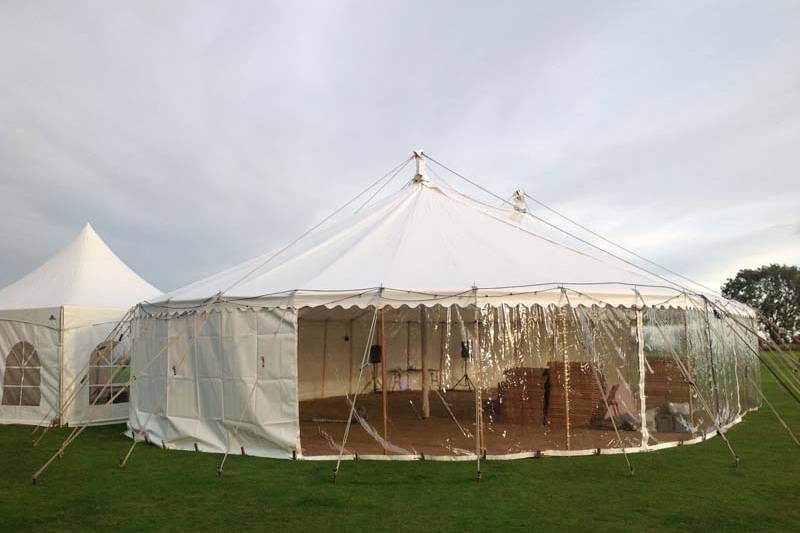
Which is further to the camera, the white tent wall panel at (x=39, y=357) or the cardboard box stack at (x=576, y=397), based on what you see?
the white tent wall panel at (x=39, y=357)

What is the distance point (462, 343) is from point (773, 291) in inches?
1775

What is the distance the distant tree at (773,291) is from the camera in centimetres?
4300

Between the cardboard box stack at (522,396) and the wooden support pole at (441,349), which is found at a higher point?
the wooden support pole at (441,349)

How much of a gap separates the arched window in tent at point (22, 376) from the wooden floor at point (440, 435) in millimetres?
4623

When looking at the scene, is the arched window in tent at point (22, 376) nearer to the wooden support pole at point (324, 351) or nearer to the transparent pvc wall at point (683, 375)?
the wooden support pole at point (324, 351)

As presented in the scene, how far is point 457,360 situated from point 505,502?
1028cm

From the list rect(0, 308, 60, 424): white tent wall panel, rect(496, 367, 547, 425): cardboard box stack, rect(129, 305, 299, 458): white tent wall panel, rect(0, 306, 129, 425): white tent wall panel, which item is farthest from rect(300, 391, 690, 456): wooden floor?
rect(0, 308, 60, 424): white tent wall panel

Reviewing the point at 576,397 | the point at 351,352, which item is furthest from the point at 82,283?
the point at 576,397

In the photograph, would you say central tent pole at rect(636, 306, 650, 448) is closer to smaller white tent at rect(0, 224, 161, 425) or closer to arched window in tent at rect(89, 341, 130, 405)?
smaller white tent at rect(0, 224, 161, 425)

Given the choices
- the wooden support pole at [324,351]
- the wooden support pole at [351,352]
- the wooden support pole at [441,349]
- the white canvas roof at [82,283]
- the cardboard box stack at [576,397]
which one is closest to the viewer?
the cardboard box stack at [576,397]

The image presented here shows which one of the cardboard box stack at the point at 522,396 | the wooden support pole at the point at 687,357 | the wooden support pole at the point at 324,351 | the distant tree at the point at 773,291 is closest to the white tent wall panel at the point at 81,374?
the wooden support pole at the point at 324,351

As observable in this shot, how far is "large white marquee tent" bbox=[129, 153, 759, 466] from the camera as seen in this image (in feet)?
24.5

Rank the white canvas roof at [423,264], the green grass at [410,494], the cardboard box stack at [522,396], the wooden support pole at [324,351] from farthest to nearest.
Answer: the wooden support pole at [324,351] < the cardboard box stack at [522,396] < the white canvas roof at [423,264] < the green grass at [410,494]

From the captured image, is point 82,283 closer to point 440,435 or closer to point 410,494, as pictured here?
point 440,435
